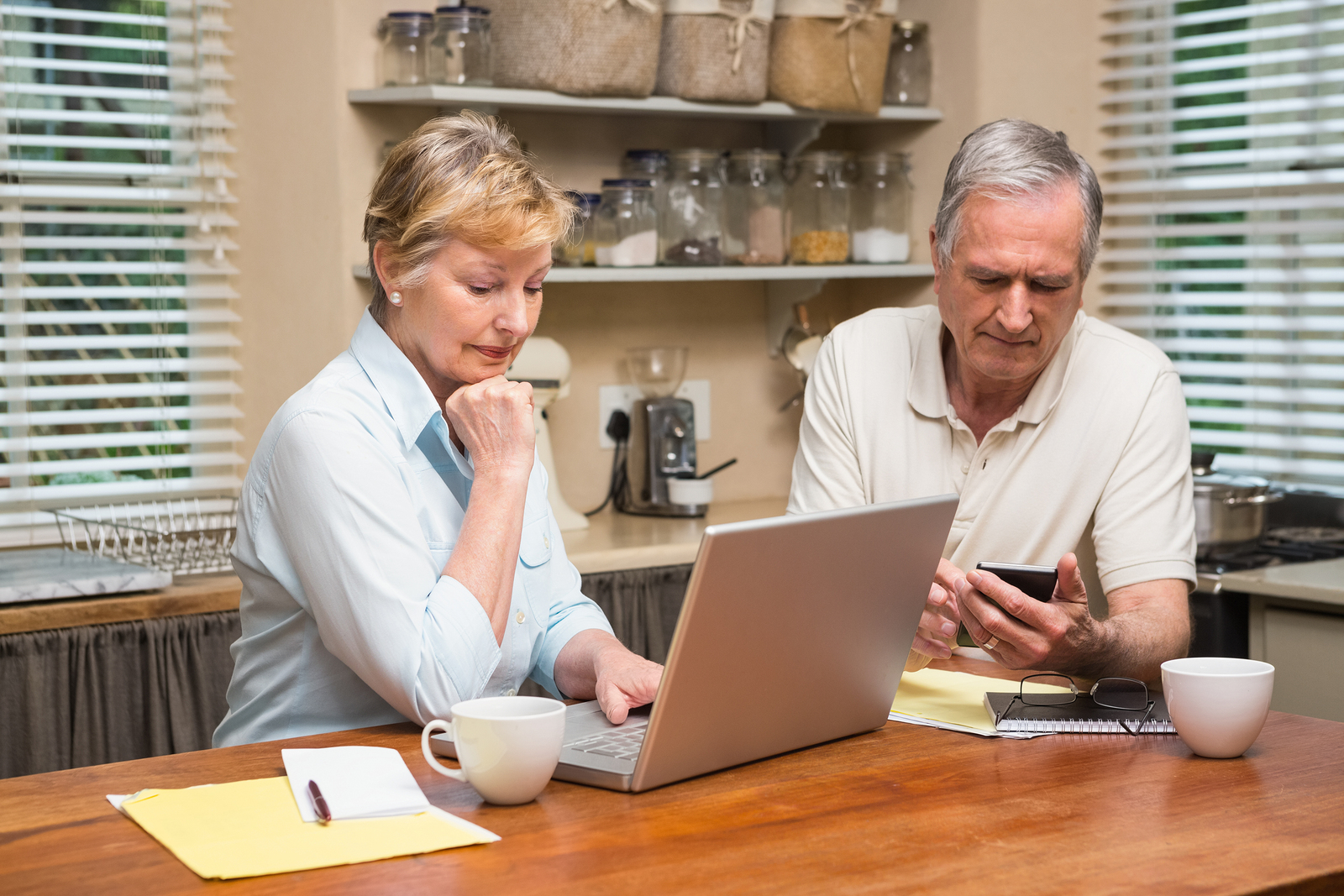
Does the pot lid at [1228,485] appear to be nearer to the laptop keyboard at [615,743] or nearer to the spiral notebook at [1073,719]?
the spiral notebook at [1073,719]

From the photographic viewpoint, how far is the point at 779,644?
115 cm

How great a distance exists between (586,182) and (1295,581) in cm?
173

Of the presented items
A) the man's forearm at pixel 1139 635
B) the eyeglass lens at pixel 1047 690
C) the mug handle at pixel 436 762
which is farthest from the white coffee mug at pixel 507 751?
the man's forearm at pixel 1139 635

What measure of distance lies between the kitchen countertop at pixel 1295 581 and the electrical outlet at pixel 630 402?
1284 millimetres

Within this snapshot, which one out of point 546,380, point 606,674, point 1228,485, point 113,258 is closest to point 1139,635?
point 606,674

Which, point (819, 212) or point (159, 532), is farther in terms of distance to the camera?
point (819, 212)

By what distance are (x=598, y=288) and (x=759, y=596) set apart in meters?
2.17

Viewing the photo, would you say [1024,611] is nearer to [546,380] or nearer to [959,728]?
[959,728]

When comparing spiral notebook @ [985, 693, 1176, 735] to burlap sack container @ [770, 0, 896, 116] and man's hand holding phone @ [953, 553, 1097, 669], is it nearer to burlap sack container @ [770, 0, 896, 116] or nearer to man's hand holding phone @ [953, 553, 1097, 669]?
man's hand holding phone @ [953, 553, 1097, 669]

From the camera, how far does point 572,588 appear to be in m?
1.69

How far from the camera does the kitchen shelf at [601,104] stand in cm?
261

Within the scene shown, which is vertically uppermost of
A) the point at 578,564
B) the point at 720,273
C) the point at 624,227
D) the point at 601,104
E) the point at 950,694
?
the point at 601,104

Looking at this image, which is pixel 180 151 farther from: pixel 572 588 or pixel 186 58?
pixel 572 588

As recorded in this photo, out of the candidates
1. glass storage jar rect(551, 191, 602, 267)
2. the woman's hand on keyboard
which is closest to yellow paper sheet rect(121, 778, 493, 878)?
the woman's hand on keyboard
